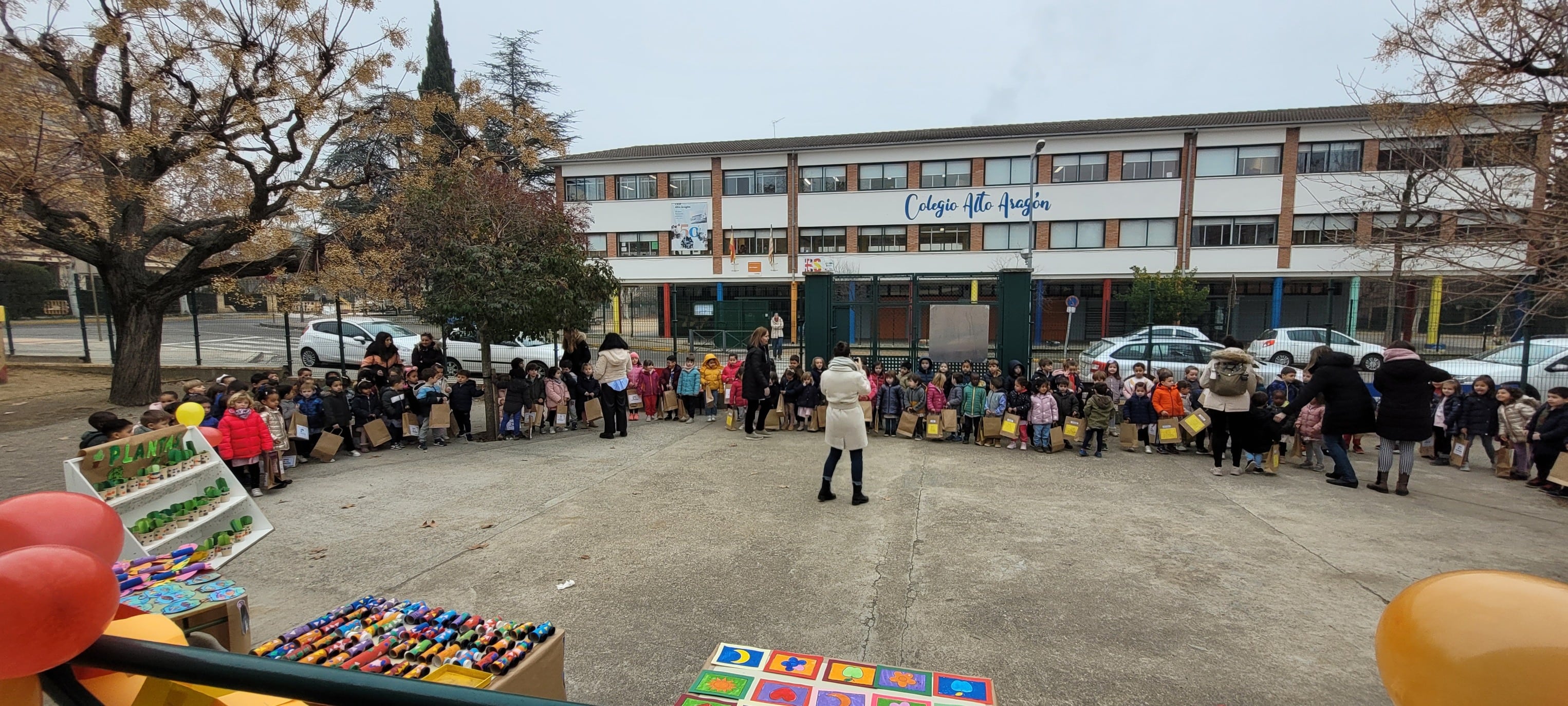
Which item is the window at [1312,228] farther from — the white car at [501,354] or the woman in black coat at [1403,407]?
the white car at [501,354]

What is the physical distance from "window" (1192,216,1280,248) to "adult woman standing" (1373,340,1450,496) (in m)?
23.5

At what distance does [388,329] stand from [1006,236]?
948 inches

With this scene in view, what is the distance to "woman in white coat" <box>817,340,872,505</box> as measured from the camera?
707 cm

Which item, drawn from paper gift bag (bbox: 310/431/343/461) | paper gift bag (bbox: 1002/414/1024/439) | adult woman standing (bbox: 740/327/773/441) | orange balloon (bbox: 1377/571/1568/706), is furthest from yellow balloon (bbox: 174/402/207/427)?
paper gift bag (bbox: 1002/414/1024/439)

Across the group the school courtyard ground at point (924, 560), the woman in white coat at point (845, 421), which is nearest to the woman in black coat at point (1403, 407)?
the school courtyard ground at point (924, 560)

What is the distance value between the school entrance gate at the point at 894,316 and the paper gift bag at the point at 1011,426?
5.54 feet

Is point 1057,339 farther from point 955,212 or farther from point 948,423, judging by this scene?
point 948,423

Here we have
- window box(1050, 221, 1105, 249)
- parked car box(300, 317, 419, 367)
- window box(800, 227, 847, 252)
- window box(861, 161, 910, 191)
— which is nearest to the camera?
parked car box(300, 317, 419, 367)

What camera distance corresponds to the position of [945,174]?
101 feet

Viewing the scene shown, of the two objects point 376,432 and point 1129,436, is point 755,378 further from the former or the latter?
point 1129,436

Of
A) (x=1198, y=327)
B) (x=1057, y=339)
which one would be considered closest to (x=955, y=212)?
(x=1057, y=339)

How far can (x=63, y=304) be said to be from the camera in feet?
107

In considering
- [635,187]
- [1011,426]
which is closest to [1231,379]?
[1011,426]

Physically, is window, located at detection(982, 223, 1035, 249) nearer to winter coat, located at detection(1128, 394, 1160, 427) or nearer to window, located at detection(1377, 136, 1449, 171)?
winter coat, located at detection(1128, 394, 1160, 427)
